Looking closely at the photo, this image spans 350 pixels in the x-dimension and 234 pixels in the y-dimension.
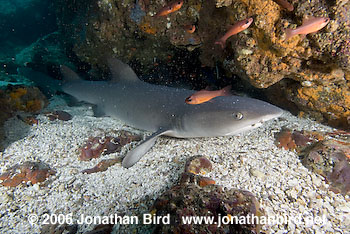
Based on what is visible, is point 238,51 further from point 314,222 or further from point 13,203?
point 13,203

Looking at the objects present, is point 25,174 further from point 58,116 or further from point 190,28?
point 190,28

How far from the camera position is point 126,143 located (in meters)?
3.36

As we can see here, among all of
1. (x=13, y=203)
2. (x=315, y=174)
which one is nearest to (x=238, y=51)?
(x=315, y=174)

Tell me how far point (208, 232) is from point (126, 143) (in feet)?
7.69

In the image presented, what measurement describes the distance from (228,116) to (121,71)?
2.89 m

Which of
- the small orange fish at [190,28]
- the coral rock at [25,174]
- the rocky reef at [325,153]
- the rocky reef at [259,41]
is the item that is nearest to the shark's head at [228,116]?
the rocky reef at [325,153]

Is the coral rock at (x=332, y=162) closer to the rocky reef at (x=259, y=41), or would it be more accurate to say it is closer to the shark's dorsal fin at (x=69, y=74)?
the rocky reef at (x=259, y=41)

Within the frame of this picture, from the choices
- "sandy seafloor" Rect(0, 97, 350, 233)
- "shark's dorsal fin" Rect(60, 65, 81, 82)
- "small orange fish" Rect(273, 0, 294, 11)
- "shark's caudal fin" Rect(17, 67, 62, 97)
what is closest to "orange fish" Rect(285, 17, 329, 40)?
"small orange fish" Rect(273, 0, 294, 11)

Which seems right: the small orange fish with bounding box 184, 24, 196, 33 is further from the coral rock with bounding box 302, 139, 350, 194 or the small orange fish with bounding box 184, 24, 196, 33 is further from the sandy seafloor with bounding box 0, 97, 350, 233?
the coral rock with bounding box 302, 139, 350, 194

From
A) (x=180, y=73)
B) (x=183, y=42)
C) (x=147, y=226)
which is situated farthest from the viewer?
(x=180, y=73)

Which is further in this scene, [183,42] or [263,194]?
[183,42]

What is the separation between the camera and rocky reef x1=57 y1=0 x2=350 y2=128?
2.43 m

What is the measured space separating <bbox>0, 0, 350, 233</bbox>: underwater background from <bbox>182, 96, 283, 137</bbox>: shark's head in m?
0.28

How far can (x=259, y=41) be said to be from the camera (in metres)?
2.91
